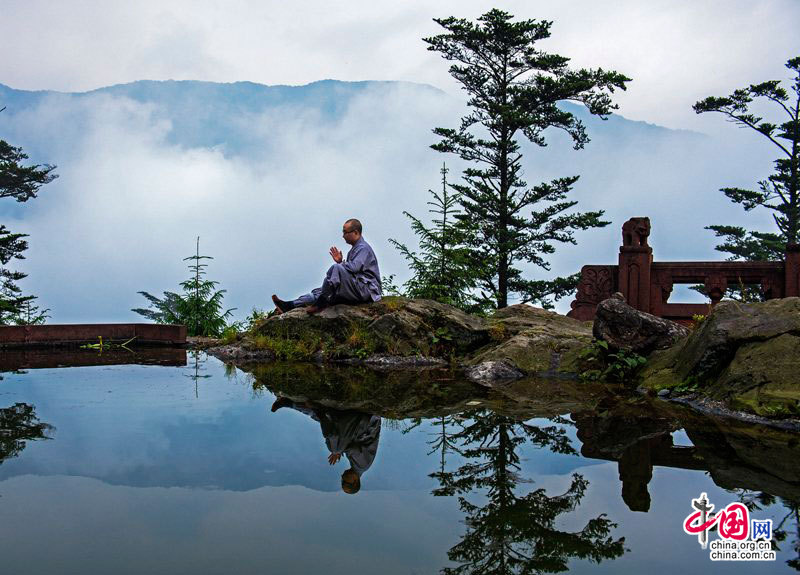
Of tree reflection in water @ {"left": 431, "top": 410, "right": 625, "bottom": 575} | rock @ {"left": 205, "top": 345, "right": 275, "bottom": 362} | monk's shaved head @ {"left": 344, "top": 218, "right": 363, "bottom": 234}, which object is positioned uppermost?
monk's shaved head @ {"left": 344, "top": 218, "right": 363, "bottom": 234}

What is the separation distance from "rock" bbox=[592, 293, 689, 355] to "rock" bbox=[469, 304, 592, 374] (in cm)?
65

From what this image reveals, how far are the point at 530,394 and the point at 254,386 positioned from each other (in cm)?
307

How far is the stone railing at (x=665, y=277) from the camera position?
41.1 ft

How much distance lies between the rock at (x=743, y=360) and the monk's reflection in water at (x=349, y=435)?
3310 millimetres

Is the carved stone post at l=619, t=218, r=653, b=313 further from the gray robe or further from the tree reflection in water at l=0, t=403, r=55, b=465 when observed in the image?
the tree reflection in water at l=0, t=403, r=55, b=465

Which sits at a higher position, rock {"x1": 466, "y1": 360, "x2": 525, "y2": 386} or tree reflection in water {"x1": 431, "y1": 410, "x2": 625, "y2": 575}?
rock {"x1": 466, "y1": 360, "x2": 525, "y2": 386}

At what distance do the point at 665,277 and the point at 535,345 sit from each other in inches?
209

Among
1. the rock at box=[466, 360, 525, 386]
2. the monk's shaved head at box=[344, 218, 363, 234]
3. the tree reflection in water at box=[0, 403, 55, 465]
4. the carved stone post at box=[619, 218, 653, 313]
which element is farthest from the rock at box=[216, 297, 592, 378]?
the tree reflection in water at box=[0, 403, 55, 465]

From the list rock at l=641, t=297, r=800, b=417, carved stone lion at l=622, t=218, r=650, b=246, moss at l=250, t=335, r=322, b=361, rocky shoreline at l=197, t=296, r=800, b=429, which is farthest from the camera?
carved stone lion at l=622, t=218, r=650, b=246

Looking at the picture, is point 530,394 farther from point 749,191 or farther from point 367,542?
point 749,191

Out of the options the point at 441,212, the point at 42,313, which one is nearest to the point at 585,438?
the point at 441,212

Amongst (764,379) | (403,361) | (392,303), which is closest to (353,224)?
(392,303)

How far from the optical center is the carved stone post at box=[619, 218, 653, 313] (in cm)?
1283

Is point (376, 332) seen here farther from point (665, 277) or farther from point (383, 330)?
point (665, 277)
